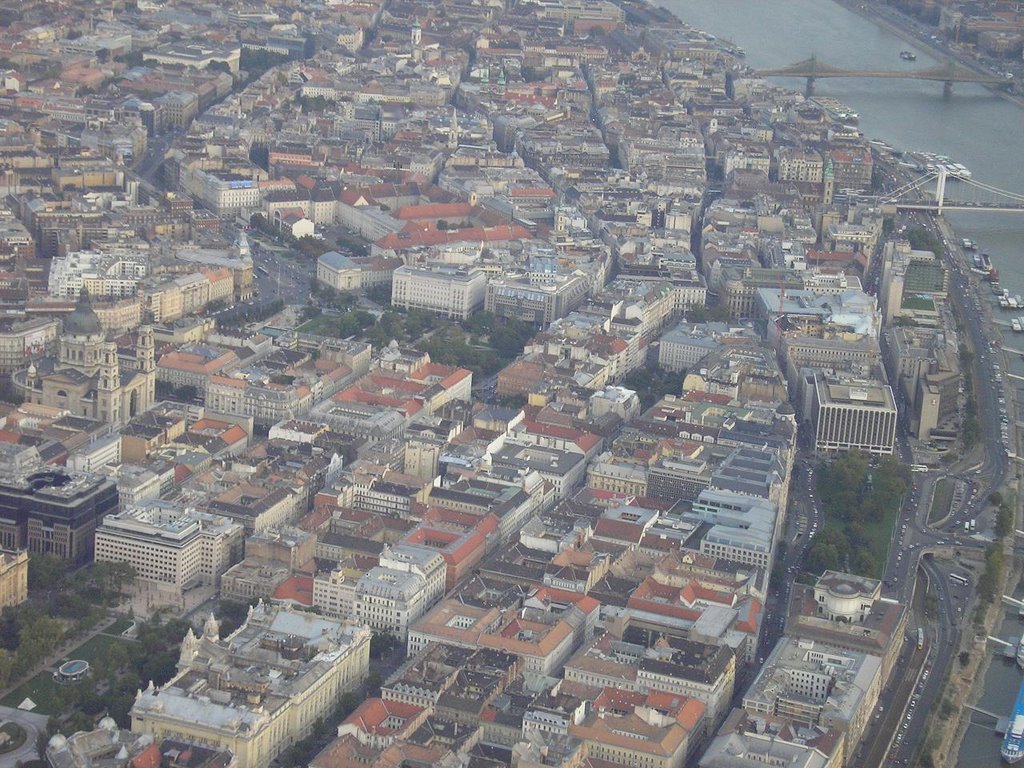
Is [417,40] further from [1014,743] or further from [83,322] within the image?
[1014,743]

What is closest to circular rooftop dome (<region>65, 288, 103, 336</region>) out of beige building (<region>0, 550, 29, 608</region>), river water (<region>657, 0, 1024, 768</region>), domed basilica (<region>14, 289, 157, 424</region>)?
domed basilica (<region>14, 289, 157, 424</region>)

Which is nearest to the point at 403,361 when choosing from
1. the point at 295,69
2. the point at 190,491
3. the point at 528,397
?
the point at 528,397

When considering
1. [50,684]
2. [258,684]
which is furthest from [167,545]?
[258,684]

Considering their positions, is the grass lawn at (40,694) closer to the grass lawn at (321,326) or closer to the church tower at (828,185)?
the grass lawn at (321,326)

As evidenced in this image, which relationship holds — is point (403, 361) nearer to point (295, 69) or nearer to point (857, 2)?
point (295, 69)

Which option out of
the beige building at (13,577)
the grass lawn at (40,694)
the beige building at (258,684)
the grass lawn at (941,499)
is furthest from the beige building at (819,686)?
the beige building at (13,577)

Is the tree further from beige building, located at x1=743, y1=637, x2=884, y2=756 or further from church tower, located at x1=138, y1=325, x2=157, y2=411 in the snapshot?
church tower, located at x1=138, y1=325, x2=157, y2=411
